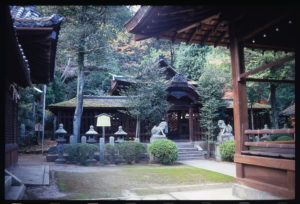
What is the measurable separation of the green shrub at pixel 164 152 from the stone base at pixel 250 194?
8.18m

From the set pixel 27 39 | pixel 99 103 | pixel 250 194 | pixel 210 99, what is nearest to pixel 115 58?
pixel 99 103

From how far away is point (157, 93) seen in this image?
18422 mm

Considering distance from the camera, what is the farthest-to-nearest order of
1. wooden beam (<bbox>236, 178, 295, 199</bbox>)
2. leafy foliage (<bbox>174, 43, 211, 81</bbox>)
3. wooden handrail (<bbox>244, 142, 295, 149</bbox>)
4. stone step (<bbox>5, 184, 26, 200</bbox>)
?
leafy foliage (<bbox>174, 43, 211, 81</bbox>)
stone step (<bbox>5, 184, 26, 200</bbox>)
wooden handrail (<bbox>244, 142, 295, 149</bbox>)
wooden beam (<bbox>236, 178, 295, 199</bbox>)

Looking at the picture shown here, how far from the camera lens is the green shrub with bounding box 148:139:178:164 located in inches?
575

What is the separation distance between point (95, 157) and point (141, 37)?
10.4m

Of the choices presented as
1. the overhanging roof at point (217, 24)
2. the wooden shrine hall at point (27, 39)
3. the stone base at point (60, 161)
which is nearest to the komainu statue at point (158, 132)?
the stone base at point (60, 161)

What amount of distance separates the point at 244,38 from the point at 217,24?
89 centimetres

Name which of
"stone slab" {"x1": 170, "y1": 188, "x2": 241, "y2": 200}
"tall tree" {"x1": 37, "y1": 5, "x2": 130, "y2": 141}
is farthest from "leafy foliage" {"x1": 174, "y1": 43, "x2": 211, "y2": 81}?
"stone slab" {"x1": 170, "y1": 188, "x2": 241, "y2": 200}

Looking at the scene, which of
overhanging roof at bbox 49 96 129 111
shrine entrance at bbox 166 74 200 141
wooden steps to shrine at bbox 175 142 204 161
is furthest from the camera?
shrine entrance at bbox 166 74 200 141

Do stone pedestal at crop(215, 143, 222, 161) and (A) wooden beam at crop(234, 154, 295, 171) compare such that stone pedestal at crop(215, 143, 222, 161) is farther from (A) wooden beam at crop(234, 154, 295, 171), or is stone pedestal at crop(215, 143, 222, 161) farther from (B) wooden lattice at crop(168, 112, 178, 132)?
(A) wooden beam at crop(234, 154, 295, 171)

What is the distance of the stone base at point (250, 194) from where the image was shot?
5.21 m

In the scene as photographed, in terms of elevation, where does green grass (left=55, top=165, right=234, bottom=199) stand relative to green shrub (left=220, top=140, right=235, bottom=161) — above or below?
below

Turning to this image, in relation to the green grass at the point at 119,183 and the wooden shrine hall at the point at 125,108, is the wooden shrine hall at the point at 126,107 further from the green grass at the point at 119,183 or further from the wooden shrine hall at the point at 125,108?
the green grass at the point at 119,183

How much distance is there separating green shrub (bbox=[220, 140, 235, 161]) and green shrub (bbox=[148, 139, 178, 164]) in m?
2.97
